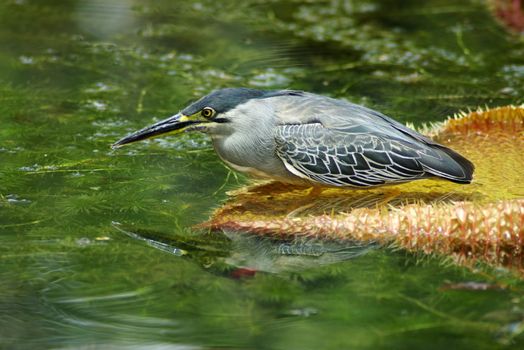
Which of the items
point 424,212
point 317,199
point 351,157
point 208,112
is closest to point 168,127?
point 208,112

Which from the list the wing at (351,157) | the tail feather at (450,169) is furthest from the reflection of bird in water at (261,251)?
the tail feather at (450,169)

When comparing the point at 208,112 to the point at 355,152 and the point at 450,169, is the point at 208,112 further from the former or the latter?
the point at 450,169

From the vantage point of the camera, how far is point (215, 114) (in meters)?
5.94

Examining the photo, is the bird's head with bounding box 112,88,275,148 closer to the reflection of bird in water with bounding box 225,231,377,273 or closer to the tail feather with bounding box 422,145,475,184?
the reflection of bird in water with bounding box 225,231,377,273

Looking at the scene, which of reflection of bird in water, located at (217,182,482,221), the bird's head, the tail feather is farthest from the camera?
the bird's head

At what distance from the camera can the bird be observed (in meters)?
5.79

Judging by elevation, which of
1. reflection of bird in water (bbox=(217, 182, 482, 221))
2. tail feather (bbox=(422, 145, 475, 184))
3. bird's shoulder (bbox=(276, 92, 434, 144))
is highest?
bird's shoulder (bbox=(276, 92, 434, 144))

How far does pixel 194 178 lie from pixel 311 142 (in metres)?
0.92

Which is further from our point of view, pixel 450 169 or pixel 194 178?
pixel 194 178

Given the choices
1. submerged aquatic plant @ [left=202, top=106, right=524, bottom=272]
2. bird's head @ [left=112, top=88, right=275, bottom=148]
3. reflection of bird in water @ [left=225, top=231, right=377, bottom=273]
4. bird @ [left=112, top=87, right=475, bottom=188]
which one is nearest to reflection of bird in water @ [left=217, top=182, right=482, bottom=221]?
submerged aquatic plant @ [left=202, top=106, right=524, bottom=272]

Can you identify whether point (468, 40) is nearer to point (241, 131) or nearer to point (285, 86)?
point (285, 86)

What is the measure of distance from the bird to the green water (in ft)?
1.33

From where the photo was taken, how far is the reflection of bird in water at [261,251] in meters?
5.14

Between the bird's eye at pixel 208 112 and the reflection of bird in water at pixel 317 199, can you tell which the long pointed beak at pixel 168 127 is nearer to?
the bird's eye at pixel 208 112
